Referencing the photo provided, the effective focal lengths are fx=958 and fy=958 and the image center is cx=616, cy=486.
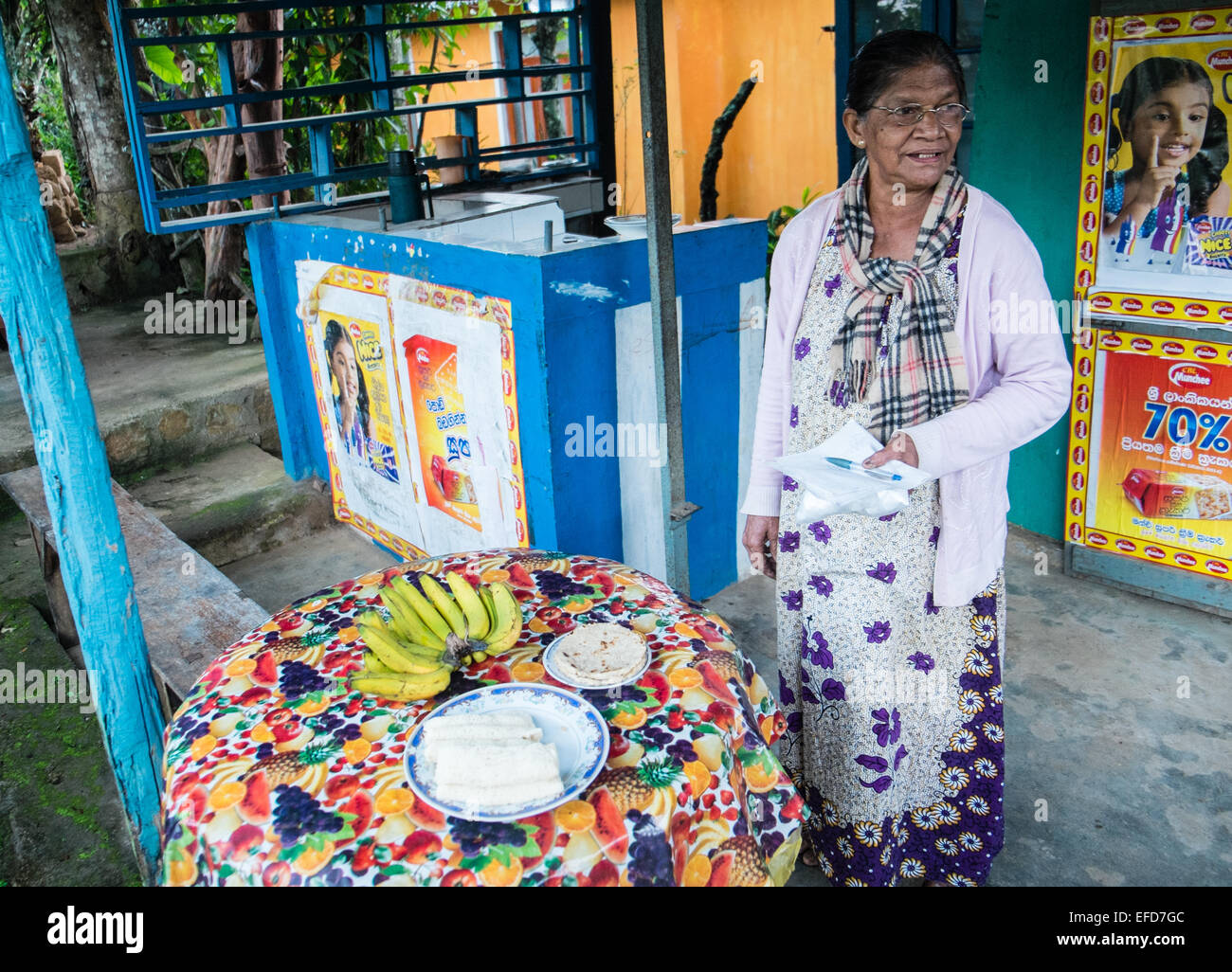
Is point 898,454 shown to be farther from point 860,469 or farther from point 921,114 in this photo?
point 921,114

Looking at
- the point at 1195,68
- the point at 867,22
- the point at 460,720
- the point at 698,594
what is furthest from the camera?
the point at 867,22

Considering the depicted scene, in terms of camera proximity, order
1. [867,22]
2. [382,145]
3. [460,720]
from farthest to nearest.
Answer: [382,145] < [867,22] < [460,720]

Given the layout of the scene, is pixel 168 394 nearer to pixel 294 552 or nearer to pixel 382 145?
pixel 294 552

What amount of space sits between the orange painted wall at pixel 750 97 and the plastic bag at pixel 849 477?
267 inches

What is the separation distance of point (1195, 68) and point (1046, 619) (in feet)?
7.16

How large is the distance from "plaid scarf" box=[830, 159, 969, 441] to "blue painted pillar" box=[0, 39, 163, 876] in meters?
1.80

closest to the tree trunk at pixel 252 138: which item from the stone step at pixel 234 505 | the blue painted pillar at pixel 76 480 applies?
the stone step at pixel 234 505

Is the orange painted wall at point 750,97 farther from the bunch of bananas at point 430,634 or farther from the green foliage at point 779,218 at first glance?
the bunch of bananas at point 430,634

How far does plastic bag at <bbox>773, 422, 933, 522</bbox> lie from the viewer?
1.99 meters

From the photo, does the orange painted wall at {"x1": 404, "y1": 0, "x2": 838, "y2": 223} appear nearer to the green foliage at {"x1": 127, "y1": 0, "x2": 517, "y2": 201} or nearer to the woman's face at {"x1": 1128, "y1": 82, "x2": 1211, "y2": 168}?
the green foliage at {"x1": 127, "y1": 0, "x2": 517, "y2": 201}

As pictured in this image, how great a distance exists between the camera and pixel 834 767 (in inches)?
97.6

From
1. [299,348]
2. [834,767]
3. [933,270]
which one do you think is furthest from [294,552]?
[933,270]

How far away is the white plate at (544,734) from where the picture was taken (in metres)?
1.53
